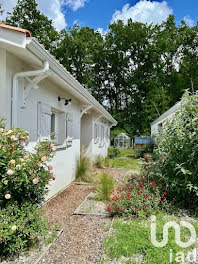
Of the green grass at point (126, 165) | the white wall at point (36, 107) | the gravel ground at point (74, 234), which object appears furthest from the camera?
the green grass at point (126, 165)

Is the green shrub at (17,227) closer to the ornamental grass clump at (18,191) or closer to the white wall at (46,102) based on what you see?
the ornamental grass clump at (18,191)

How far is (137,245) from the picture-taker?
2.87m

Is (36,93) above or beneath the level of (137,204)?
above

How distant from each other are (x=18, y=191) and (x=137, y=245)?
1664mm

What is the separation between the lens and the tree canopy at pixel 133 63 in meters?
26.0

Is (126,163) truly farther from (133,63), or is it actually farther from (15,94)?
(133,63)

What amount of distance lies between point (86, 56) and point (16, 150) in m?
27.4

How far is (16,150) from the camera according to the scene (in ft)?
8.99

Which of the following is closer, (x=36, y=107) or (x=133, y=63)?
(x=36, y=107)

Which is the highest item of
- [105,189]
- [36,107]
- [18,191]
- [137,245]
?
[36,107]

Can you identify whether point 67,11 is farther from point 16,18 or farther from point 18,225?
point 18,225

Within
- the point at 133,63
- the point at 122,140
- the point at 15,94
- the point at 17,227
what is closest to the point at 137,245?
the point at 17,227

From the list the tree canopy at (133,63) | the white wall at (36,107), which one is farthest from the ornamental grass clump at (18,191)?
the tree canopy at (133,63)

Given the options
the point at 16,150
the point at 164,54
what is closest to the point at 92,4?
the point at 16,150
